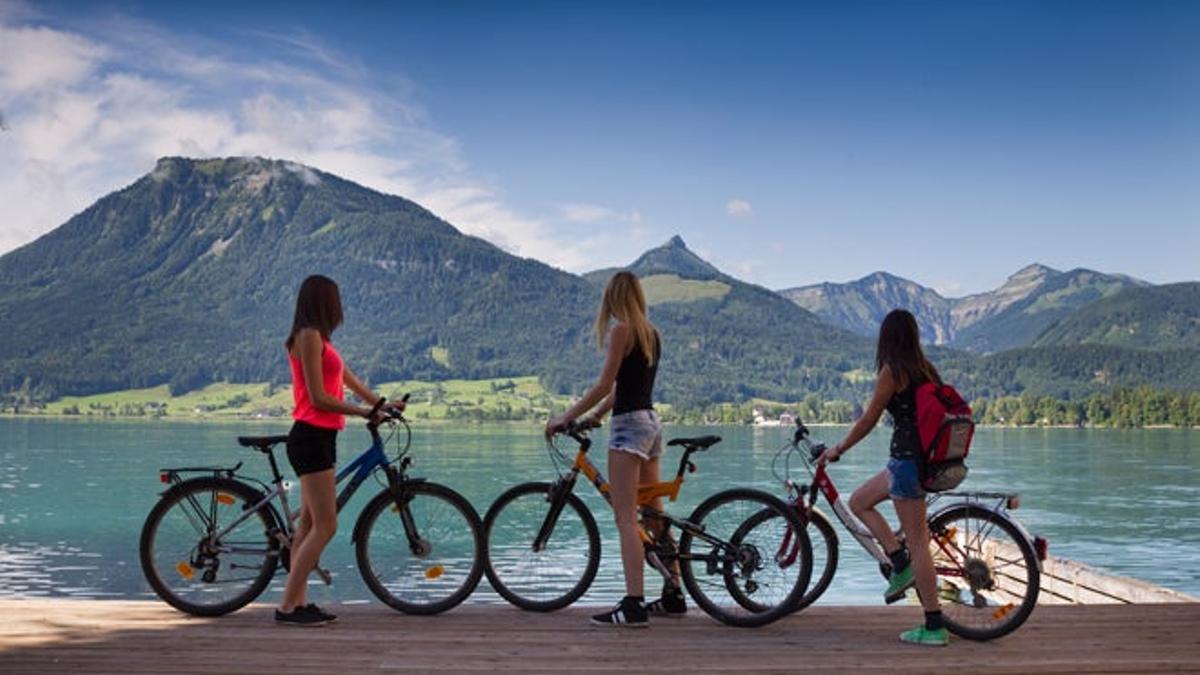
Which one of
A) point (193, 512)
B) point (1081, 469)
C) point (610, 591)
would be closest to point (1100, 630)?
point (193, 512)

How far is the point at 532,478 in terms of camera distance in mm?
58781

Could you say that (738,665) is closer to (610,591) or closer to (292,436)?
(292,436)

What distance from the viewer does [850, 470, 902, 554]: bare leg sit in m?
7.35

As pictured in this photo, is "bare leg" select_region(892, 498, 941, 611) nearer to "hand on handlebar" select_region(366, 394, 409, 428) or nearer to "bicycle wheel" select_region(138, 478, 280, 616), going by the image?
"hand on handlebar" select_region(366, 394, 409, 428)

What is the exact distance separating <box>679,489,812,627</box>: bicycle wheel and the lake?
15.3 meters

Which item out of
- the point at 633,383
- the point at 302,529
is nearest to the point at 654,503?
the point at 633,383

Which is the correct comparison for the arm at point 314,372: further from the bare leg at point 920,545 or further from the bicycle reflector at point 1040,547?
the bicycle reflector at point 1040,547

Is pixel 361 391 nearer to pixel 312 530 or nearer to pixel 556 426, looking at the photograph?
pixel 312 530

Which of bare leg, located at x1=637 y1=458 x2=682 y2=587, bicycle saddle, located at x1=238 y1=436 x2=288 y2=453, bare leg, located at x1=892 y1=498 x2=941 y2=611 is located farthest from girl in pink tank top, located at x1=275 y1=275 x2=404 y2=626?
bare leg, located at x1=892 y1=498 x2=941 y2=611

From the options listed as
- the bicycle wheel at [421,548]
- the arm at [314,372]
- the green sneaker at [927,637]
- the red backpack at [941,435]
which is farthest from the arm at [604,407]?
the green sneaker at [927,637]

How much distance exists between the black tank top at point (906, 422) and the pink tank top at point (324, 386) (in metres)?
3.34

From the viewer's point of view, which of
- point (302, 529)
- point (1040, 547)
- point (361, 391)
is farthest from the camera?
point (361, 391)

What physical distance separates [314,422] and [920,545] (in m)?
3.74

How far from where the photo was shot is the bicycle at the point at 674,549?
7.70 m
